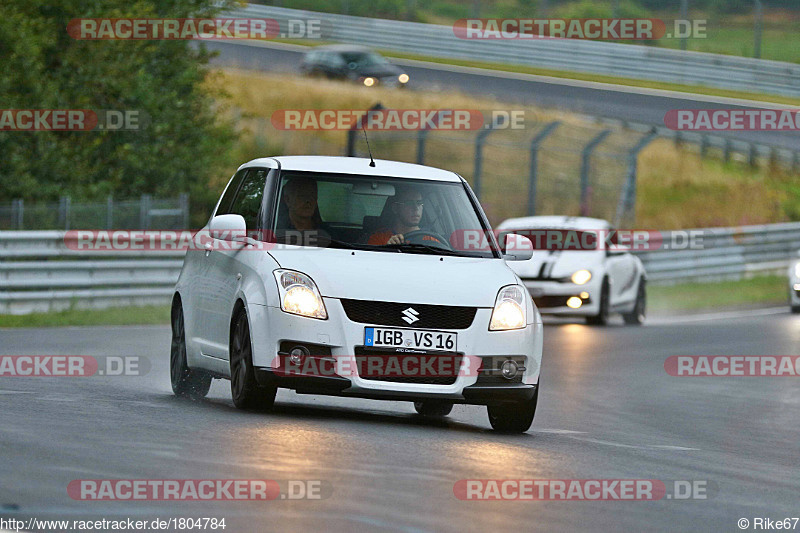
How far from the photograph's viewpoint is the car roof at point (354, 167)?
431 inches

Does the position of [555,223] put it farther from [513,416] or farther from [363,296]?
[363,296]

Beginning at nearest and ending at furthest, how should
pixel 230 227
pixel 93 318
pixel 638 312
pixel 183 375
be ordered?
pixel 230 227 → pixel 183 375 → pixel 93 318 → pixel 638 312

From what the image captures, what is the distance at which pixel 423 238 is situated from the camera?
10.7 metres

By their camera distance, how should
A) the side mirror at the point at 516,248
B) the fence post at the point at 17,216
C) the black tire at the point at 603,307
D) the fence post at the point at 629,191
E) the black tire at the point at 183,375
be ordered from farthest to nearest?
the fence post at the point at 629,191
the black tire at the point at 603,307
the fence post at the point at 17,216
the black tire at the point at 183,375
the side mirror at the point at 516,248

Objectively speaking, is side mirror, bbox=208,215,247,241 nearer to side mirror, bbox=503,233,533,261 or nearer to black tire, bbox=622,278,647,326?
side mirror, bbox=503,233,533,261

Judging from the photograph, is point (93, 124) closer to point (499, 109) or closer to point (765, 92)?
point (499, 109)

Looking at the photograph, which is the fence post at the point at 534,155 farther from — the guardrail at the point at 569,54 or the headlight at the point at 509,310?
the headlight at the point at 509,310

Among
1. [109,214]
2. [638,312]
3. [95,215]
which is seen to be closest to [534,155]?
[638,312]

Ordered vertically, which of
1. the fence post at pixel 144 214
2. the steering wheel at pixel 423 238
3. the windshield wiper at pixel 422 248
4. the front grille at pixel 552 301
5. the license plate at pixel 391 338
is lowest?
the front grille at pixel 552 301

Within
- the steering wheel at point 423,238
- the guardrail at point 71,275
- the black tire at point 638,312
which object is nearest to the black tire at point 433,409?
the steering wheel at point 423,238

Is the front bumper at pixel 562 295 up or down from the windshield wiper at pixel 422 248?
down

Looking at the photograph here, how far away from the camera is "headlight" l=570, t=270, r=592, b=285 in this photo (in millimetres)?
23812

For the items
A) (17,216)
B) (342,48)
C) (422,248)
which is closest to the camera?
(422,248)

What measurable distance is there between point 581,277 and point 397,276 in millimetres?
14124
